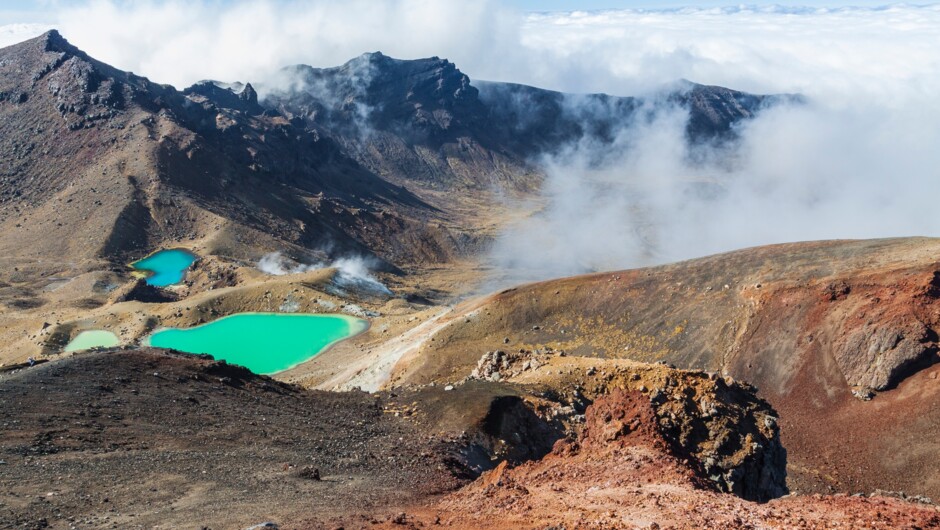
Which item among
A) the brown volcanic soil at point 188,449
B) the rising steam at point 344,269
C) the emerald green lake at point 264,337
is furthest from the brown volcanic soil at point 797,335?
the rising steam at point 344,269

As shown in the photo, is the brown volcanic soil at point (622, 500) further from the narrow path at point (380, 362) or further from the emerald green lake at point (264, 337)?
the emerald green lake at point (264, 337)

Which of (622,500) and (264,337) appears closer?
(622,500)

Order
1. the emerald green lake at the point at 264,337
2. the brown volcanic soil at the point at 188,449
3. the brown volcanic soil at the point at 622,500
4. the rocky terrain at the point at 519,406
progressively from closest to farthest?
the brown volcanic soil at the point at 622,500 < the rocky terrain at the point at 519,406 < the brown volcanic soil at the point at 188,449 < the emerald green lake at the point at 264,337

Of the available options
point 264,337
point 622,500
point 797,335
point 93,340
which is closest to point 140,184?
point 93,340

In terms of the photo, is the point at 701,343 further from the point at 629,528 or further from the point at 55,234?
the point at 55,234

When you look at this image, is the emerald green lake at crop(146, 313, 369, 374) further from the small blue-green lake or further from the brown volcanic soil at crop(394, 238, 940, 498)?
the small blue-green lake

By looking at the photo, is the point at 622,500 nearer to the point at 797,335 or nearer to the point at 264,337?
the point at 797,335
